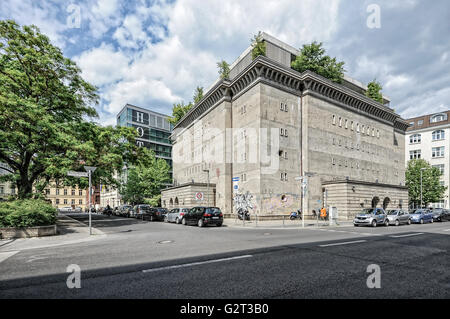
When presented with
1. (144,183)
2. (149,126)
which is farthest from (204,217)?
(149,126)

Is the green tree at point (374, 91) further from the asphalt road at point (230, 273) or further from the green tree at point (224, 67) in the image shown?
the asphalt road at point (230, 273)

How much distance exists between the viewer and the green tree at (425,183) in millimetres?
50094

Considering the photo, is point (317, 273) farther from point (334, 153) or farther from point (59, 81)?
point (334, 153)

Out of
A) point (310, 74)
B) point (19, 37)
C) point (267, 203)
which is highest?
point (310, 74)

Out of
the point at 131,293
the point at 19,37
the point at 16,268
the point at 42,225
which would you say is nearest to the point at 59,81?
the point at 19,37

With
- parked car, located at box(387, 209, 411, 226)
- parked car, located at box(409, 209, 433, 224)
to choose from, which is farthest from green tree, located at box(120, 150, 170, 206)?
parked car, located at box(409, 209, 433, 224)

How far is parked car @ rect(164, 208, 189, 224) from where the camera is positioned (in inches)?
954

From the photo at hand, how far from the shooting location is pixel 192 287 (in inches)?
197

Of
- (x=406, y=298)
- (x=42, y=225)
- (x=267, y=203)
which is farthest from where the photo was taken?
(x=267, y=203)

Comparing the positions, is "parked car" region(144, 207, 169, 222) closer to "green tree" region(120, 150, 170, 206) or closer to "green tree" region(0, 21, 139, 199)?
"green tree" region(0, 21, 139, 199)

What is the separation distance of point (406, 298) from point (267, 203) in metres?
25.3

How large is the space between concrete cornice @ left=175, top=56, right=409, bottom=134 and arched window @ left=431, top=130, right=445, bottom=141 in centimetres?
2295

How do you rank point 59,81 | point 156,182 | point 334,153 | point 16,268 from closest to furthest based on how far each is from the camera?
point 16,268
point 59,81
point 334,153
point 156,182

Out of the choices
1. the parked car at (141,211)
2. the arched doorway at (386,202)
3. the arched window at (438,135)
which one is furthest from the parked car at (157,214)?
the arched window at (438,135)
